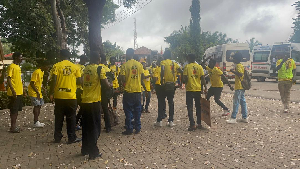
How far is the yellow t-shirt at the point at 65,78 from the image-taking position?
20.0 feet

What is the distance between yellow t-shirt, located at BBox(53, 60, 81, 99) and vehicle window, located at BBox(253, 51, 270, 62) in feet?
69.1

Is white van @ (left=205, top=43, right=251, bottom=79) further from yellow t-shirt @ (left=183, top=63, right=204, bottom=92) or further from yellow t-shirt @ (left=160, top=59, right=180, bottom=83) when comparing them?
yellow t-shirt @ (left=183, top=63, right=204, bottom=92)

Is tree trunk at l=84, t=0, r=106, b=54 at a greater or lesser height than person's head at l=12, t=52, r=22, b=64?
greater

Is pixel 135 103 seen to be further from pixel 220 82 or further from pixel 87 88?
pixel 220 82

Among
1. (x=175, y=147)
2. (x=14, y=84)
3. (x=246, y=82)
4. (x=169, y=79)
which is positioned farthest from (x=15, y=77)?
(x=246, y=82)

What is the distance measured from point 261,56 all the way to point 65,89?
2163 cm

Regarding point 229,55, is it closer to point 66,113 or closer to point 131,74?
point 131,74

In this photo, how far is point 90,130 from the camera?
536 cm

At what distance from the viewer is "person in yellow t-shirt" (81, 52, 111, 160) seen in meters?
5.34

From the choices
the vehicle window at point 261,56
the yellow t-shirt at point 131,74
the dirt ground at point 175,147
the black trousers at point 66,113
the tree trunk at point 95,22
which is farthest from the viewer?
the vehicle window at point 261,56

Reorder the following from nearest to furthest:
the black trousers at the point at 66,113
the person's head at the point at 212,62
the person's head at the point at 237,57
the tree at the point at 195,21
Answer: the black trousers at the point at 66,113 → the person's head at the point at 237,57 → the person's head at the point at 212,62 → the tree at the point at 195,21

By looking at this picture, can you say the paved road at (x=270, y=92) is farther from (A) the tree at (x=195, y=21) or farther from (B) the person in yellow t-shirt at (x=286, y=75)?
(A) the tree at (x=195, y=21)

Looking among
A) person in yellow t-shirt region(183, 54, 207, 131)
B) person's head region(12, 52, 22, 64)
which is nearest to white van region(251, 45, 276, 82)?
person in yellow t-shirt region(183, 54, 207, 131)

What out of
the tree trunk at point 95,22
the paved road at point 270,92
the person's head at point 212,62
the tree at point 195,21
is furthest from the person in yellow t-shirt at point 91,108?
the tree at point 195,21
